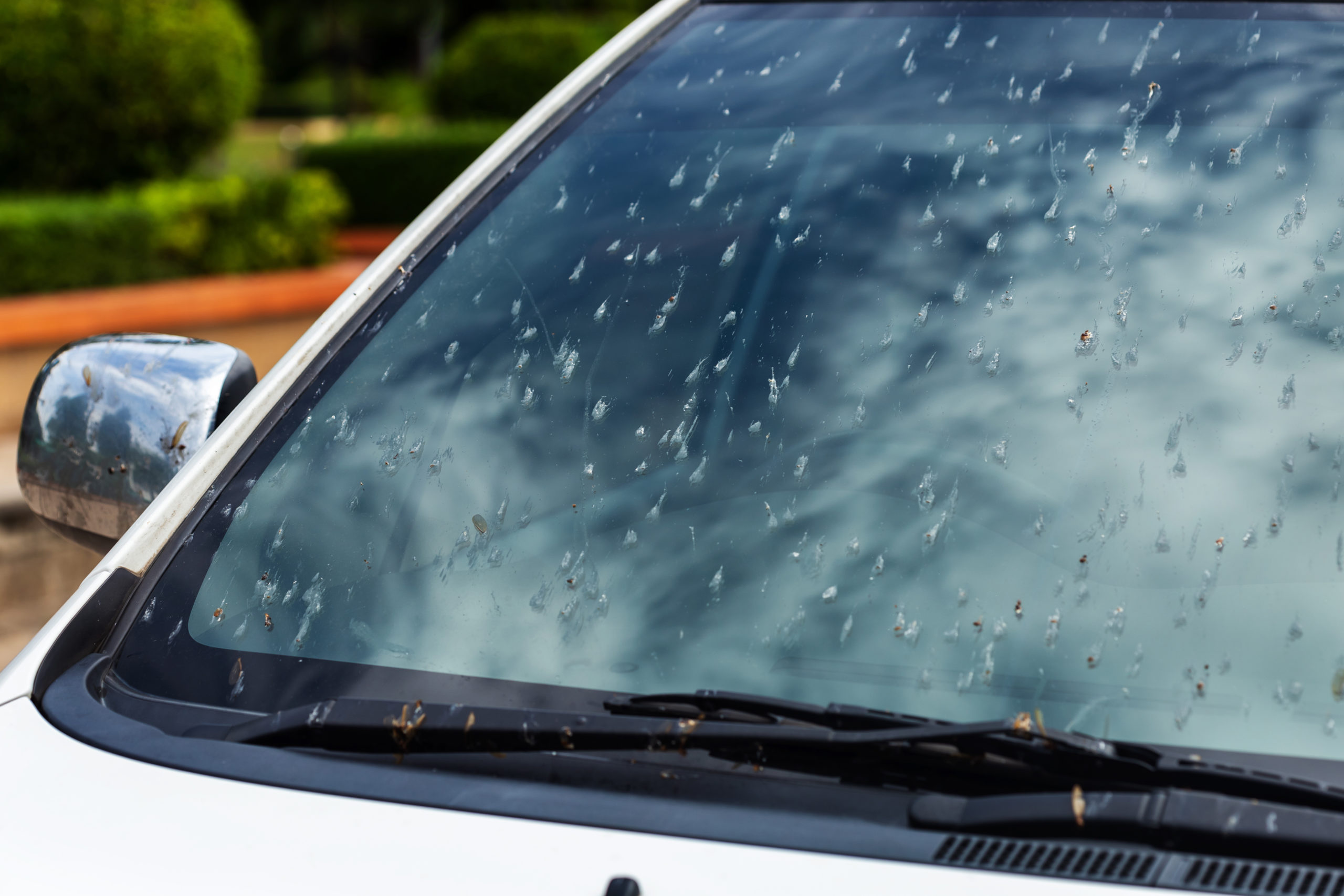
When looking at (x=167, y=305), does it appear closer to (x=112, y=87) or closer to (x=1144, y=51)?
(x=112, y=87)

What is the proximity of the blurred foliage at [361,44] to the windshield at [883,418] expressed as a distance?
17.4 m

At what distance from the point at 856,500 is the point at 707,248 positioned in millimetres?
Result: 426

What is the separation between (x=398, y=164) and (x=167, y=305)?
550 centimetres

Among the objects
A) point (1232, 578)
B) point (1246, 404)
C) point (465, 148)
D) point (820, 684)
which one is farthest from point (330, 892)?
point (465, 148)

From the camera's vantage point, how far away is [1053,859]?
97 cm

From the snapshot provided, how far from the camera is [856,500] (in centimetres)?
129

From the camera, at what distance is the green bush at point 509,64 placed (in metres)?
13.0

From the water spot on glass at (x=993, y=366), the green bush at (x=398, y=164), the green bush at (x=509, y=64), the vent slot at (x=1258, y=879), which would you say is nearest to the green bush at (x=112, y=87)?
the green bush at (x=398, y=164)

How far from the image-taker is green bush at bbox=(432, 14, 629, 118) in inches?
513

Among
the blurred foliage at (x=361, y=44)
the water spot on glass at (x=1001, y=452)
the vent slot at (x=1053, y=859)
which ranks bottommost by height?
the blurred foliage at (x=361, y=44)

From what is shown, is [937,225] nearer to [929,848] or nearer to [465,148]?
[929,848]

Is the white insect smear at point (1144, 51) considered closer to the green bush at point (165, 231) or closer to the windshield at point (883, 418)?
the windshield at point (883, 418)

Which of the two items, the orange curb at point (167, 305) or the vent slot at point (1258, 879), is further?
the orange curb at point (167, 305)

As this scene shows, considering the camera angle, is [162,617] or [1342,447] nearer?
[1342,447]
